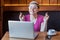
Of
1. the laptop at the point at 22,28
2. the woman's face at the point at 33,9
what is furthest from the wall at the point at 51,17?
the laptop at the point at 22,28

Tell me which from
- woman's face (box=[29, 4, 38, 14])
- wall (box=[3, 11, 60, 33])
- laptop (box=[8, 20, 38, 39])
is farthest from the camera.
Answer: wall (box=[3, 11, 60, 33])

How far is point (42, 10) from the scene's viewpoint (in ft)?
12.1

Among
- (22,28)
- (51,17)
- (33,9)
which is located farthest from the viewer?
(51,17)

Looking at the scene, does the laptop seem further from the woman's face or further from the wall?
the wall

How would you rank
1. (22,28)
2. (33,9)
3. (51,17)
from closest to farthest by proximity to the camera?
(22,28) → (33,9) → (51,17)

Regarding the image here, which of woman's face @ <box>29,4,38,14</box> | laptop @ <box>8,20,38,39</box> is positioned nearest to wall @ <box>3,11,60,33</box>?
woman's face @ <box>29,4,38,14</box>

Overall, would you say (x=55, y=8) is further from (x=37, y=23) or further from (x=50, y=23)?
(x=37, y=23)

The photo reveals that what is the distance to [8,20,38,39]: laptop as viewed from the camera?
221 centimetres

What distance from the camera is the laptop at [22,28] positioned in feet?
7.27

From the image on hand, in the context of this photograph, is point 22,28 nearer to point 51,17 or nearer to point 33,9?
point 33,9

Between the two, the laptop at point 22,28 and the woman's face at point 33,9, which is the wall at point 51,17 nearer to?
the woman's face at point 33,9

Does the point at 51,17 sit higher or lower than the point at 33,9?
lower

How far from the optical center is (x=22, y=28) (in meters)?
2.22

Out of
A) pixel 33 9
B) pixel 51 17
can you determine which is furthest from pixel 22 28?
pixel 51 17
